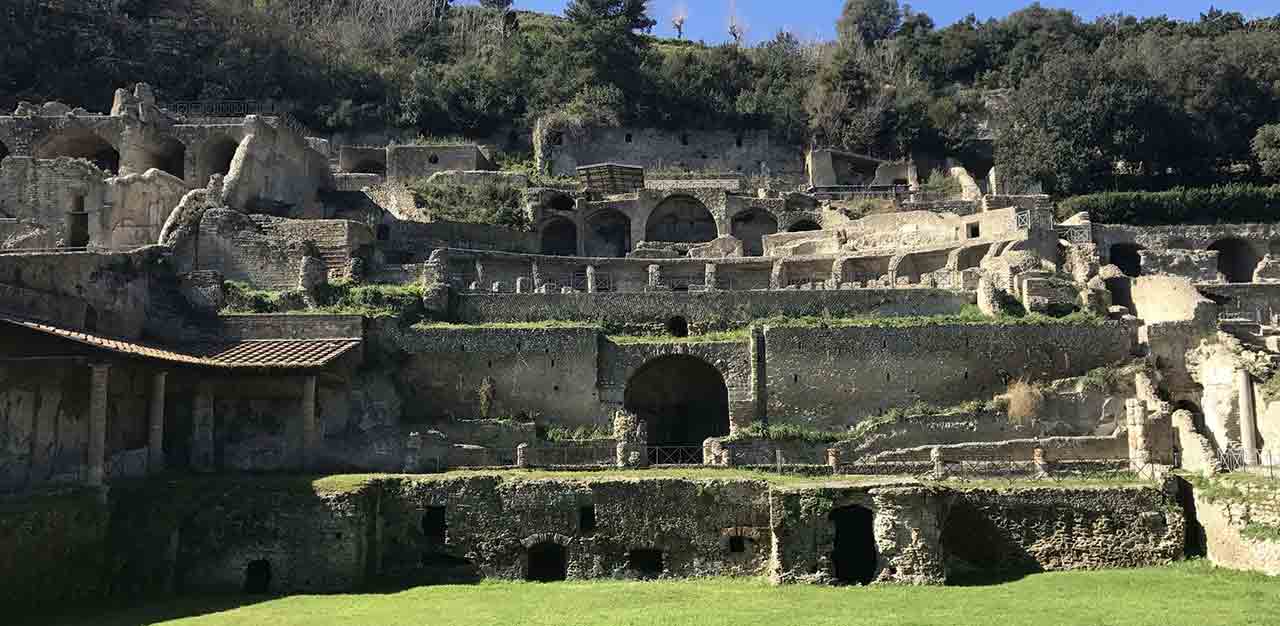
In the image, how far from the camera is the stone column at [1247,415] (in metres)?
27.9

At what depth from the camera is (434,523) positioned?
914 inches

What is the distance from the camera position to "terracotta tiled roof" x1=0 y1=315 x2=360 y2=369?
23016mm

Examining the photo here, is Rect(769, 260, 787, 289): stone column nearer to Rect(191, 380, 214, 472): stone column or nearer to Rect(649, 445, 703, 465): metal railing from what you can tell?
Rect(649, 445, 703, 465): metal railing

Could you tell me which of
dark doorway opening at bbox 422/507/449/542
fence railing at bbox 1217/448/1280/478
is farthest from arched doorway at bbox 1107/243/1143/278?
dark doorway opening at bbox 422/507/449/542

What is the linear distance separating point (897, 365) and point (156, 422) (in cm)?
1905

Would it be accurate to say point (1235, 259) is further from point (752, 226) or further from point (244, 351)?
point (244, 351)

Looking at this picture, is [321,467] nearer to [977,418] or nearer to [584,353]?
[584,353]

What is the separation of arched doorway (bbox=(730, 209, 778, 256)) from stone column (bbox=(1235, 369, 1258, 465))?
2232 centimetres

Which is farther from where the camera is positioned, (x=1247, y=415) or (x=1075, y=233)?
(x=1075, y=233)

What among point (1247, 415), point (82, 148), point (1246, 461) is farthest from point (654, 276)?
point (82, 148)

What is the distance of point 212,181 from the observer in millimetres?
37469

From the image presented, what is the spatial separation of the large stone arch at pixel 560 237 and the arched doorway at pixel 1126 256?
21101mm

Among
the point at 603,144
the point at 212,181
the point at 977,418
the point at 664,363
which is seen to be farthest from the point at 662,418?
the point at 603,144

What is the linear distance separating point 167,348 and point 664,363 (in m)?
14.1
